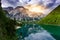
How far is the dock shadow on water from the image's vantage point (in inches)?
207

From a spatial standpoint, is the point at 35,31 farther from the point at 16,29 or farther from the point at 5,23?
the point at 5,23

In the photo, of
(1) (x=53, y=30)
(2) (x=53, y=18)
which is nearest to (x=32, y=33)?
(1) (x=53, y=30)

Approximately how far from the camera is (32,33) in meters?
5.37

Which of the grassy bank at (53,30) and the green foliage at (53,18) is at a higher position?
the green foliage at (53,18)

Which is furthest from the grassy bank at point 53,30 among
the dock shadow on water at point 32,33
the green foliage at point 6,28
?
the green foliage at point 6,28

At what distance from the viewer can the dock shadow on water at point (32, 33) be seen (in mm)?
5266

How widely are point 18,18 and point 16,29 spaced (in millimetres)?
269

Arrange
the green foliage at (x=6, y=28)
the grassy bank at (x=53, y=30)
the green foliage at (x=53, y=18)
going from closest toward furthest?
the green foliage at (x=6, y=28) < the grassy bank at (x=53, y=30) < the green foliage at (x=53, y=18)

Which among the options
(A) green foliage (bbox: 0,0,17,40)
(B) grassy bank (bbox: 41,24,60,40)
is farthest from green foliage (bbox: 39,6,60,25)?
(A) green foliage (bbox: 0,0,17,40)

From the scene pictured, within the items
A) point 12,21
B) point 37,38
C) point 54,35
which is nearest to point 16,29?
point 12,21

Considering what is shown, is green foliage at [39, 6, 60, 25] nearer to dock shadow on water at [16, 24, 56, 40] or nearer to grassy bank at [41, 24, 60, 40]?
grassy bank at [41, 24, 60, 40]

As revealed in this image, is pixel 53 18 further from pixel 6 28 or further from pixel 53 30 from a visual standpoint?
pixel 6 28

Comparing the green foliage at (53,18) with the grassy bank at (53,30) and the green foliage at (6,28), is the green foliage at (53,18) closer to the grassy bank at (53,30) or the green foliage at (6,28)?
the grassy bank at (53,30)

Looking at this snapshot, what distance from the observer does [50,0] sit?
5.46 metres
